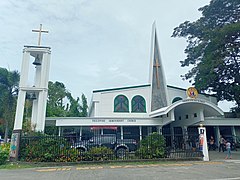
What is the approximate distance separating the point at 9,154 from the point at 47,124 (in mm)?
10415

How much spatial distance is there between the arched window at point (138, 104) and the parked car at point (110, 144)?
9.04 meters

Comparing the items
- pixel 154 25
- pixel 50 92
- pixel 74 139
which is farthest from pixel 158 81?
pixel 50 92

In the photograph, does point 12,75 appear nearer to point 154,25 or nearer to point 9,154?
point 9,154

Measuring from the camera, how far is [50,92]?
43.5 metres

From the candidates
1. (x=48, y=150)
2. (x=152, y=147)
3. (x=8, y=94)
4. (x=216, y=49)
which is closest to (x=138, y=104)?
(x=216, y=49)

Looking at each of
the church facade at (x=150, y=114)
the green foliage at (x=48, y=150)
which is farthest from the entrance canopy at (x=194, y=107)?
the green foliage at (x=48, y=150)

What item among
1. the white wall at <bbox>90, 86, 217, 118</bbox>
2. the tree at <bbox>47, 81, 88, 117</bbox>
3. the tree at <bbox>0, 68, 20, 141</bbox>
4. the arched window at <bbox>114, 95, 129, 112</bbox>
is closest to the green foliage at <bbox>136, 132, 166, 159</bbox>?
the white wall at <bbox>90, 86, 217, 118</bbox>

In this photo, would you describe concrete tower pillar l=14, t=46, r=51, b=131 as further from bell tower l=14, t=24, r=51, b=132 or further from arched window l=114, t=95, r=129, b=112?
arched window l=114, t=95, r=129, b=112

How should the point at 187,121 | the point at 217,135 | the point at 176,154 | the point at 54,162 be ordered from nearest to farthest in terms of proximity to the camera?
the point at 54,162, the point at 176,154, the point at 187,121, the point at 217,135

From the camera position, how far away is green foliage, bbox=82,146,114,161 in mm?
11859

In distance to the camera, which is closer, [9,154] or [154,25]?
[9,154]

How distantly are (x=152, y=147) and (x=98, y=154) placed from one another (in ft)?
10.4

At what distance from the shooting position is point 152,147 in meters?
12.6

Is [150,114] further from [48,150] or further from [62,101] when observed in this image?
[62,101]
